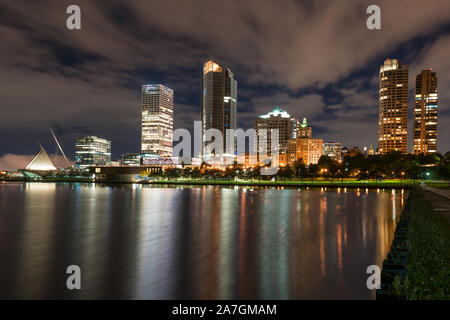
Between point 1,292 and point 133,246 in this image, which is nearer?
point 1,292

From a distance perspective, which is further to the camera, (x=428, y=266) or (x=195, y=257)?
(x=195, y=257)

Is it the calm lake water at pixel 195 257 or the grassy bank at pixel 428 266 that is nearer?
the grassy bank at pixel 428 266

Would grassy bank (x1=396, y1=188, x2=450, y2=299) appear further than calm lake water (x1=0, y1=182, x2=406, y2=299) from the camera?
No

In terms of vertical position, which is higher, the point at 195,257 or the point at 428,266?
the point at 428,266

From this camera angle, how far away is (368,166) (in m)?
120

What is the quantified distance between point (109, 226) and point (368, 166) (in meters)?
120

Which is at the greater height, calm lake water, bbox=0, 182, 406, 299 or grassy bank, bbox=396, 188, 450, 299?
grassy bank, bbox=396, 188, 450, 299

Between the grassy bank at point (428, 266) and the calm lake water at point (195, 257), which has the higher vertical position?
the grassy bank at point (428, 266)
